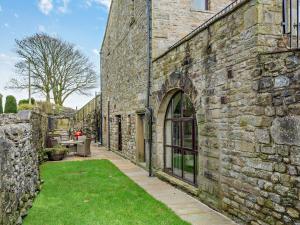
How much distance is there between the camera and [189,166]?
7.57m

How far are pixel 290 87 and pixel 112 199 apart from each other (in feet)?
14.6

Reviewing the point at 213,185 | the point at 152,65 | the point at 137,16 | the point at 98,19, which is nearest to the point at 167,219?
the point at 213,185

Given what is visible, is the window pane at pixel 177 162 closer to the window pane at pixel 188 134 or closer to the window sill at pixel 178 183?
the window sill at pixel 178 183

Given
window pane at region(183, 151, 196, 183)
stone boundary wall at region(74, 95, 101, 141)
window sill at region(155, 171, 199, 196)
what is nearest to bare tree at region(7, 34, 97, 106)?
stone boundary wall at region(74, 95, 101, 141)

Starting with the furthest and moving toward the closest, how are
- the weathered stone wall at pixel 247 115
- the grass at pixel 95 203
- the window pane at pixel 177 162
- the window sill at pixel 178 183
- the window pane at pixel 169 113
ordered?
the window pane at pixel 169 113 < the window pane at pixel 177 162 < the window sill at pixel 178 183 < the grass at pixel 95 203 < the weathered stone wall at pixel 247 115

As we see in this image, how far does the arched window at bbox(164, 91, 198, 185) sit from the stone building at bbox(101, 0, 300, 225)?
0.03 metres

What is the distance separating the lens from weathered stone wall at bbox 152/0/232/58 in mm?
9578

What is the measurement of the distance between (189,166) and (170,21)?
481 centimetres

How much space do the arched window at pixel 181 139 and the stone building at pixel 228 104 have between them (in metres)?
0.03

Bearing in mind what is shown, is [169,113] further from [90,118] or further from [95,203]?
[90,118]

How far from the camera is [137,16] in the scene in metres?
11.3

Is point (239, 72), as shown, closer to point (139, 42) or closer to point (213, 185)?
point (213, 185)

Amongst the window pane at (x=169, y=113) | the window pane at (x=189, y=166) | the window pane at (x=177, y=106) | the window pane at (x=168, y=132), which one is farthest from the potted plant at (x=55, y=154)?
the window pane at (x=189, y=166)

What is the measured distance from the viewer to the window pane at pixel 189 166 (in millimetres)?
7387
